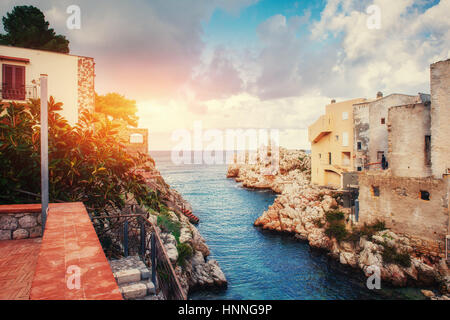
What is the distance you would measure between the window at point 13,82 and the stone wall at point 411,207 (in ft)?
84.1

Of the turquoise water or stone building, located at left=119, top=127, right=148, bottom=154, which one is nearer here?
the turquoise water

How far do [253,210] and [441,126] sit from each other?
27833 mm

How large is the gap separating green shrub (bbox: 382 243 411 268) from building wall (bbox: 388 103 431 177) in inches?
291

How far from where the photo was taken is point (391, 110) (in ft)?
79.8

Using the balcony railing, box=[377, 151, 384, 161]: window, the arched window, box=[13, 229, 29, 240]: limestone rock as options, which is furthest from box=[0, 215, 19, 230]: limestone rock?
box=[377, 151, 384, 161]: window

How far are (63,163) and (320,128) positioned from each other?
33540 mm

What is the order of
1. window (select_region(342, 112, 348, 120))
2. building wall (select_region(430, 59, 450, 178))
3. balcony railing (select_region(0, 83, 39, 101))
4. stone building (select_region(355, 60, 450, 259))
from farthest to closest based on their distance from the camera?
window (select_region(342, 112, 348, 120)) → building wall (select_region(430, 59, 450, 178)) → stone building (select_region(355, 60, 450, 259)) → balcony railing (select_region(0, 83, 39, 101))

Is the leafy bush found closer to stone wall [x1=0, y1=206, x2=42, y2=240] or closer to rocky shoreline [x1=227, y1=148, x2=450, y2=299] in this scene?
stone wall [x1=0, y1=206, x2=42, y2=240]

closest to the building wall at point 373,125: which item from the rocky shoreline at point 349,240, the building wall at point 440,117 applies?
the rocky shoreline at point 349,240

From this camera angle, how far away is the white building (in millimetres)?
17672

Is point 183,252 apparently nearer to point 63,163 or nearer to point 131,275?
point 63,163

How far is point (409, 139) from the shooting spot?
2316 centimetres
